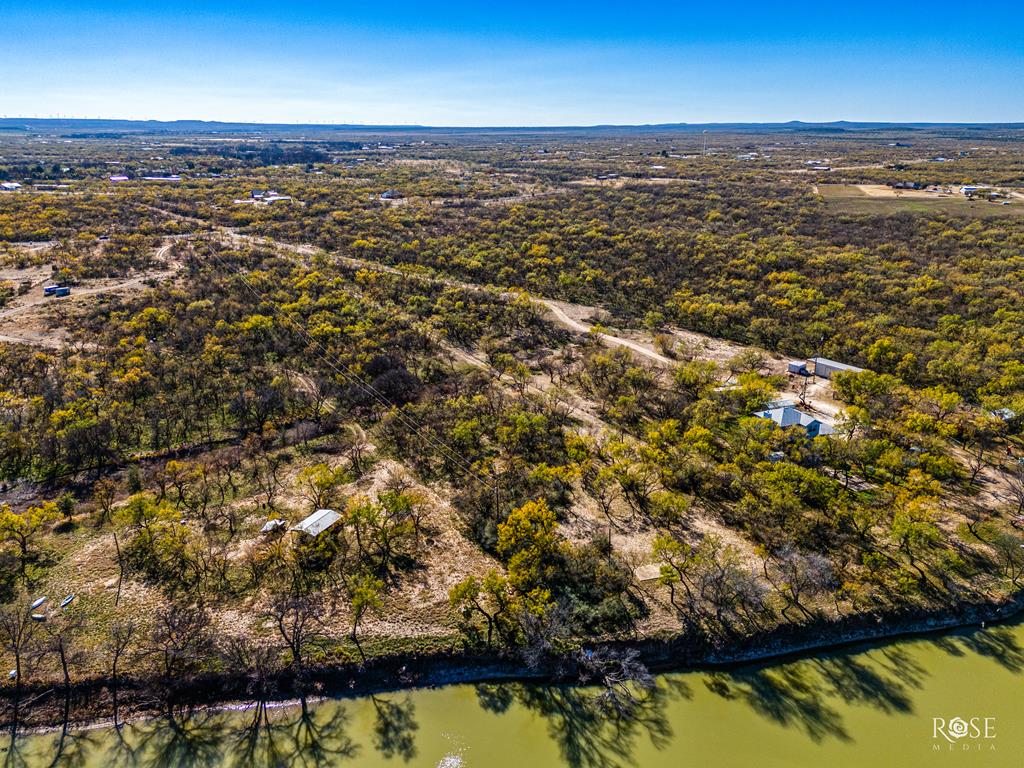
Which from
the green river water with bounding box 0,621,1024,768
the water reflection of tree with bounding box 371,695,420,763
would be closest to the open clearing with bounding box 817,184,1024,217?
the green river water with bounding box 0,621,1024,768

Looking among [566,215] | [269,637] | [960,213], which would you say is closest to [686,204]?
[566,215]

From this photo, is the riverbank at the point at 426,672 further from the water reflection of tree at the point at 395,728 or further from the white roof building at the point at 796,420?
the white roof building at the point at 796,420

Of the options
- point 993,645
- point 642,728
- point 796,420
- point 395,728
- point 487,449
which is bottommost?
point 395,728

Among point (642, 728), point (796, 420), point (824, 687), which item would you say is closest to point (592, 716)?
point (642, 728)

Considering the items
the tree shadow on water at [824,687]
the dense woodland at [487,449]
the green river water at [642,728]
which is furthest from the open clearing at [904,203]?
the green river water at [642,728]

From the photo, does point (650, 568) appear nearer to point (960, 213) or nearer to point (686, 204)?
point (686, 204)

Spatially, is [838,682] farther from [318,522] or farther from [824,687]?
[318,522]
